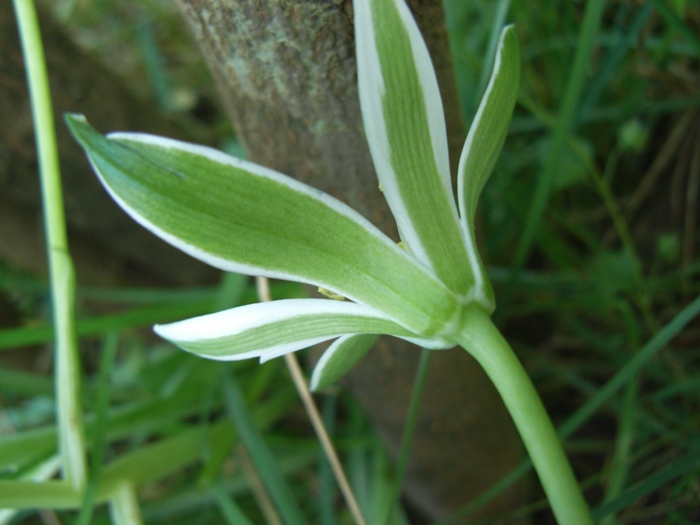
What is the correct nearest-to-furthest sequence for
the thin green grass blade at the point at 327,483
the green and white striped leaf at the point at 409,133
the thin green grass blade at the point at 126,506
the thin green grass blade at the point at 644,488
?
the green and white striped leaf at the point at 409,133 < the thin green grass blade at the point at 644,488 < the thin green grass blade at the point at 126,506 < the thin green grass blade at the point at 327,483

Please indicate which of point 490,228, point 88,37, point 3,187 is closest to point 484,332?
point 490,228

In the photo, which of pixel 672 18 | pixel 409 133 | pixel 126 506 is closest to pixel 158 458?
pixel 126 506

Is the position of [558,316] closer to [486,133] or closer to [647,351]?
[647,351]

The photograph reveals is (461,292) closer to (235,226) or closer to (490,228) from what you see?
(235,226)

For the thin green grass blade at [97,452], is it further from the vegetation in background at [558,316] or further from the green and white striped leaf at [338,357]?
the green and white striped leaf at [338,357]

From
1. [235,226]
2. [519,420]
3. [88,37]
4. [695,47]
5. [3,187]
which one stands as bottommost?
[519,420]

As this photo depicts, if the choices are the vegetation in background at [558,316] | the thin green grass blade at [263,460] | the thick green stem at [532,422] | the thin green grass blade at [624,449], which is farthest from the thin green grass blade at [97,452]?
the thin green grass blade at [624,449]
